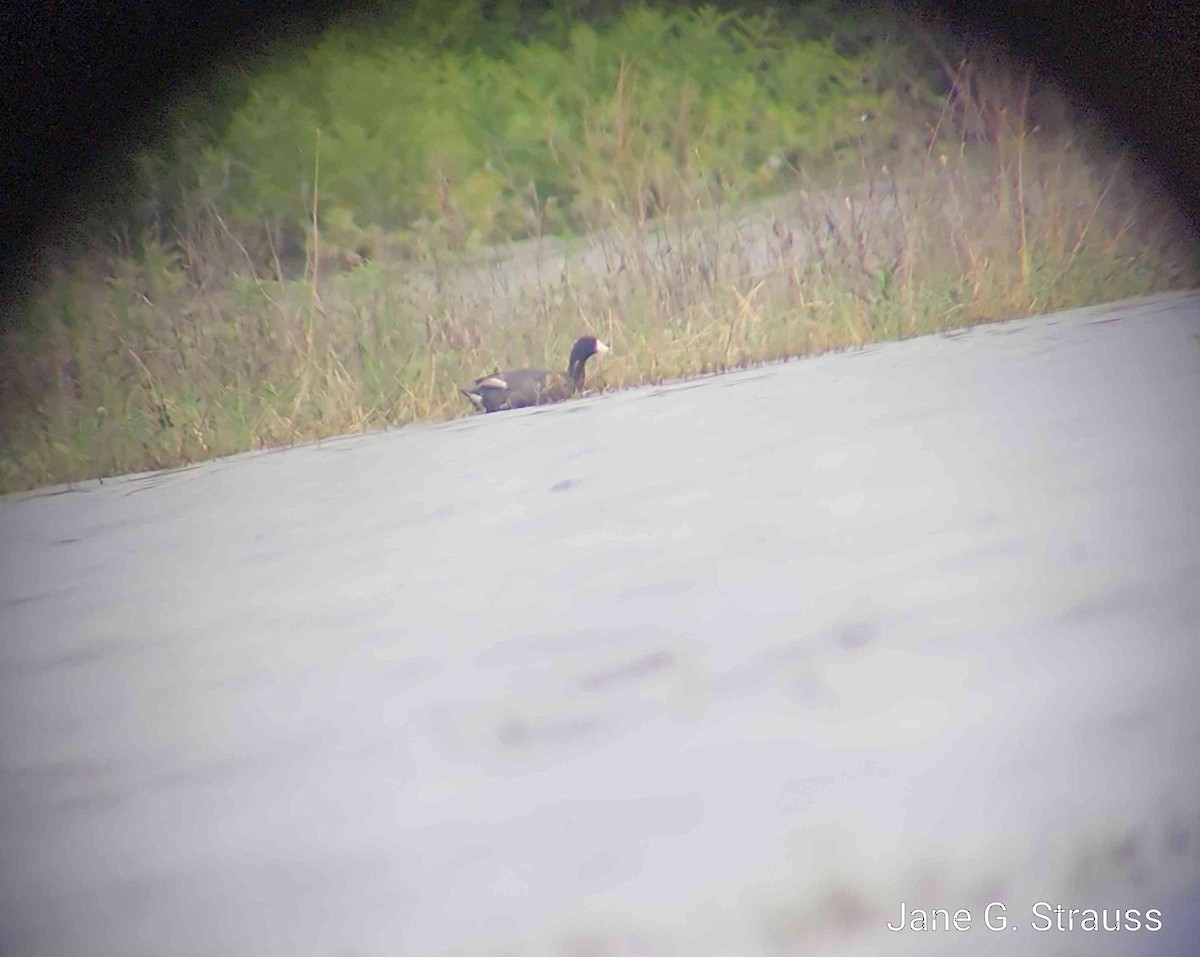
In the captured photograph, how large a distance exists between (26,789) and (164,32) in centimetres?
108

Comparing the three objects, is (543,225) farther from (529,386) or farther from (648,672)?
(648,672)

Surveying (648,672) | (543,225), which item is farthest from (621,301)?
(648,672)

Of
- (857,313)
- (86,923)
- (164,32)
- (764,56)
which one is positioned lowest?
(86,923)

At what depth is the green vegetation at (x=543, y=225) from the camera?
1774mm

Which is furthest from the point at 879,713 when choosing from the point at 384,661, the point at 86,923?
the point at 86,923

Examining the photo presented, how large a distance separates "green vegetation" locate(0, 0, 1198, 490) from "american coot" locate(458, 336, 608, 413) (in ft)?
0.11

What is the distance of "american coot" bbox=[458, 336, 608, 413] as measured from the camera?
2.12 m

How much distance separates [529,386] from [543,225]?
32 centimetres

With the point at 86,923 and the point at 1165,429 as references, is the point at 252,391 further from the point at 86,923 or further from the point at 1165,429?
the point at 1165,429

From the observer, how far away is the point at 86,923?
1.03 meters

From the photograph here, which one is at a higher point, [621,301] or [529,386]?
[621,301]

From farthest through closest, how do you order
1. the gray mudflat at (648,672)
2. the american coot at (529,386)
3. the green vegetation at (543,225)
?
the american coot at (529,386), the green vegetation at (543,225), the gray mudflat at (648,672)

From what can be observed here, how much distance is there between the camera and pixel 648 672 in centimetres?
129

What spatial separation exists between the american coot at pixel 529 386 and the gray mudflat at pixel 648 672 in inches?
1.6
